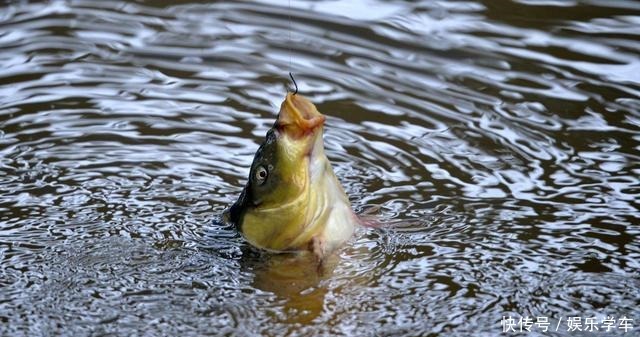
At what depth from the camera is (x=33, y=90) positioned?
6859mm

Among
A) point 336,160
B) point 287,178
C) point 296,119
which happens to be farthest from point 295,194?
point 336,160

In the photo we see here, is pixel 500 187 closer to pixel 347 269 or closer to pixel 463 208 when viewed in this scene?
pixel 463 208

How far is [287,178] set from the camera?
4770mm

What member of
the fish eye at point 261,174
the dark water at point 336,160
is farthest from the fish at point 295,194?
the dark water at point 336,160

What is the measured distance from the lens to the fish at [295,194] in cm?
470

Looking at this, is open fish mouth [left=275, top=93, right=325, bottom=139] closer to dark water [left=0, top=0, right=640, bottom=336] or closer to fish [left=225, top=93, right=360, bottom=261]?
fish [left=225, top=93, right=360, bottom=261]

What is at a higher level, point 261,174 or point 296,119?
point 296,119

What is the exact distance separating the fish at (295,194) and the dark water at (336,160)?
0.34 feet

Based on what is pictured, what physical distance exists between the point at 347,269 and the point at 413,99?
2009mm

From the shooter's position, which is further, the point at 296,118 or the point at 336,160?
the point at 336,160

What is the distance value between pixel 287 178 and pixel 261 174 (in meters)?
0.11

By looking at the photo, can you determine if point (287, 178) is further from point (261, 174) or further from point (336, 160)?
point (336, 160)

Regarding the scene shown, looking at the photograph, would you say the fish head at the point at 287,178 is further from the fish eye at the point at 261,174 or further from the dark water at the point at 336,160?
the dark water at the point at 336,160

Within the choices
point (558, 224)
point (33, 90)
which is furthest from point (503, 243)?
point (33, 90)
